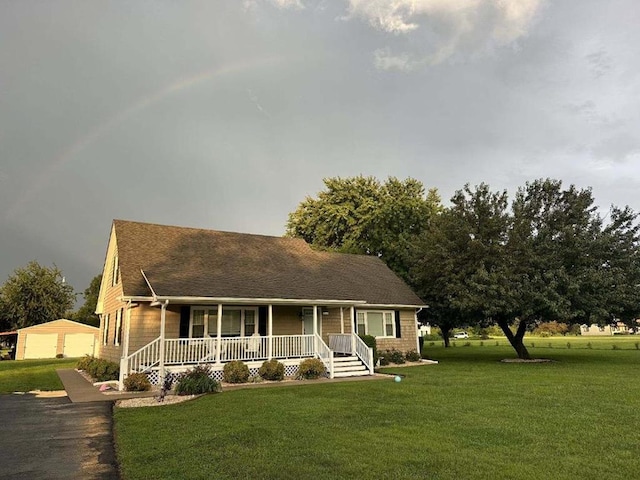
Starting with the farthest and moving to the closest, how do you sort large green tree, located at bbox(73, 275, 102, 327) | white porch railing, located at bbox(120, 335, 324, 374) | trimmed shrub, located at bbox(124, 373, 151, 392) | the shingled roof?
large green tree, located at bbox(73, 275, 102, 327)
the shingled roof
white porch railing, located at bbox(120, 335, 324, 374)
trimmed shrub, located at bbox(124, 373, 151, 392)

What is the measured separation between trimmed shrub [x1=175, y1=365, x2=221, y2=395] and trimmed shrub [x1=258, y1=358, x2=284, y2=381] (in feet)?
8.66

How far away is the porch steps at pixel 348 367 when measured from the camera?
16250mm

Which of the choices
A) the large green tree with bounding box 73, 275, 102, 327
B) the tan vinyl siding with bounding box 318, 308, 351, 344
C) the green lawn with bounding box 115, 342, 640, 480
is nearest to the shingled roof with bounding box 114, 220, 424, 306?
the tan vinyl siding with bounding box 318, 308, 351, 344

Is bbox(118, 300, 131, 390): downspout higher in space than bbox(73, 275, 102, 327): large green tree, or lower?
lower

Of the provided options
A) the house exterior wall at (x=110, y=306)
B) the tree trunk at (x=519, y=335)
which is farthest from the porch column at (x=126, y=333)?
the tree trunk at (x=519, y=335)

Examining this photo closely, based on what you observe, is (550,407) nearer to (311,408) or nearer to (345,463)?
(311,408)

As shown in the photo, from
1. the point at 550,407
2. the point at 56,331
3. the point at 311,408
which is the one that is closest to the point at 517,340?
the point at 550,407

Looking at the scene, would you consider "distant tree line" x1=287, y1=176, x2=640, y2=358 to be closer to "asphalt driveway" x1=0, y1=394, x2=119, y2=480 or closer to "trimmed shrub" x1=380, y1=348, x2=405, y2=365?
"trimmed shrub" x1=380, y1=348, x2=405, y2=365

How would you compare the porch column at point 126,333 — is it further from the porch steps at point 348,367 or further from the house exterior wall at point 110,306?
the porch steps at point 348,367

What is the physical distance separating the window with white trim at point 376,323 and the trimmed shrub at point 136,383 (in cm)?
1012

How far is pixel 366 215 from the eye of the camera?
→ 3584 centimetres

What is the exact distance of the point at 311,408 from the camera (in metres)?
9.41

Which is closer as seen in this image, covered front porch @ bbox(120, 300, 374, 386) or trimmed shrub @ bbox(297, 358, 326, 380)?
covered front porch @ bbox(120, 300, 374, 386)

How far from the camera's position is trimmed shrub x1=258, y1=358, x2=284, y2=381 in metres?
15.0
